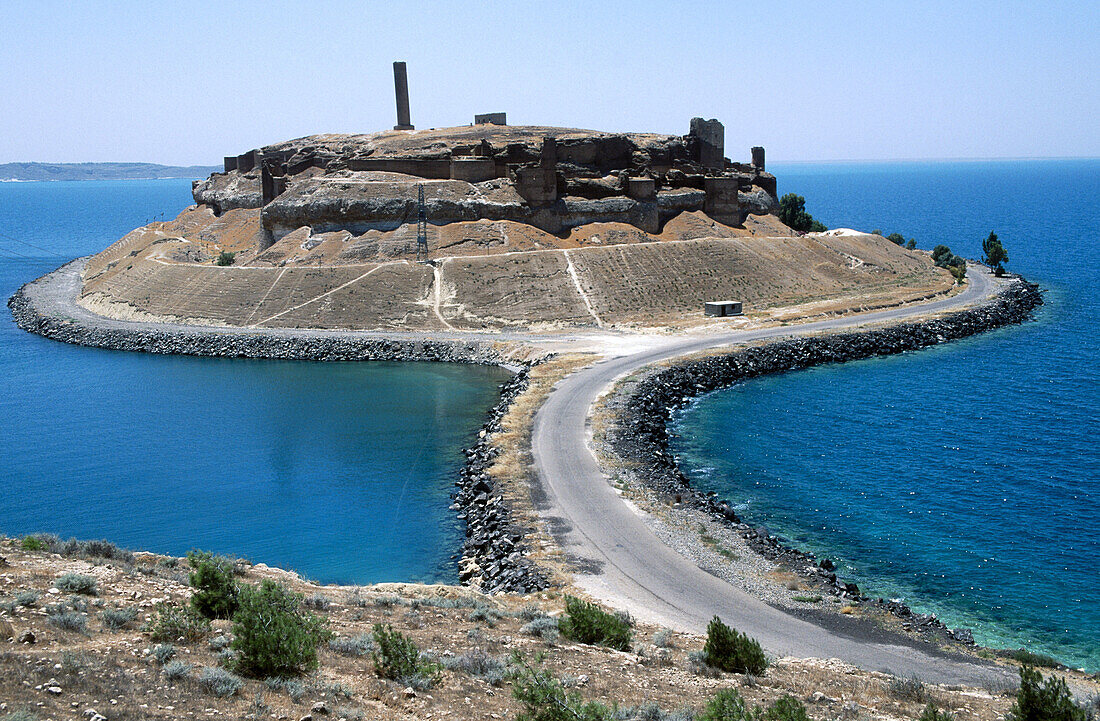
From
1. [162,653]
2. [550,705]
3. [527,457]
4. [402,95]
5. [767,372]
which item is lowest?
[767,372]

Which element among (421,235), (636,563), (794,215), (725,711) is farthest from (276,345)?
(794,215)

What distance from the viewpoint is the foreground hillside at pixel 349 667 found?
38.0 ft

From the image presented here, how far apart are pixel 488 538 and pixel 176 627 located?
13898 mm

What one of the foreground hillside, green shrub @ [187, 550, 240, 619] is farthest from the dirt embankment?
green shrub @ [187, 550, 240, 619]

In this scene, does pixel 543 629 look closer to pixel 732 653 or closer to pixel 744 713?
pixel 732 653

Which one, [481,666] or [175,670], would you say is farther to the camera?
[481,666]

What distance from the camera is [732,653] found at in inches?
628

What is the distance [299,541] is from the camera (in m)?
29.0

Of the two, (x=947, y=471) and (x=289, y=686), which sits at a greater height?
(x=289, y=686)

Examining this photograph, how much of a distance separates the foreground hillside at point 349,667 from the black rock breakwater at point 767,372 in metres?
6.51

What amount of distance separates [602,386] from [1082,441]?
20.1 m

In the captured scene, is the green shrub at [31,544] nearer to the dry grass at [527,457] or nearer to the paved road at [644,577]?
the dry grass at [527,457]

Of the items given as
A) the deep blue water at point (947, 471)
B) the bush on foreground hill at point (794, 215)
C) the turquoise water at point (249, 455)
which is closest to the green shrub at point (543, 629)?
the turquoise water at point (249, 455)

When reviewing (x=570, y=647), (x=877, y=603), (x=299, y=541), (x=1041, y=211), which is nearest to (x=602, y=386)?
(x=299, y=541)
